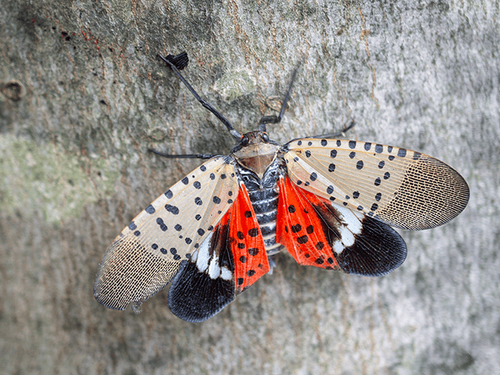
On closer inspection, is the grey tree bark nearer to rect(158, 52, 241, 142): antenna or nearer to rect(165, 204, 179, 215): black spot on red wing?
rect(158, 52, 241, 142): antenna

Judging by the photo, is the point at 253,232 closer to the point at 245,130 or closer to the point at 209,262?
the point at 209,262

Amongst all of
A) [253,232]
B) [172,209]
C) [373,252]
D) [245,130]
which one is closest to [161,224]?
[172,209]

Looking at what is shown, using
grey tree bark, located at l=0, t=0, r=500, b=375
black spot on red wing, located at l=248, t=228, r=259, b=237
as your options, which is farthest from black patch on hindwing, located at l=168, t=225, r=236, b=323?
grey tree bark, located at l=0, t=0, r=500, b=375

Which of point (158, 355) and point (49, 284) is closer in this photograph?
point (158, 355)

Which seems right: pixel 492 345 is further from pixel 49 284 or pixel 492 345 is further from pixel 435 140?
pixel 49 284

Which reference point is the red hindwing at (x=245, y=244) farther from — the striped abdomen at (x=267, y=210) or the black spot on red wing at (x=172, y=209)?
the black spot on red wing at (x=172, y=209)

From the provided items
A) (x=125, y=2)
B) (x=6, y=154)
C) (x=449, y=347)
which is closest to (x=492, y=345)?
(x=449, y=347)

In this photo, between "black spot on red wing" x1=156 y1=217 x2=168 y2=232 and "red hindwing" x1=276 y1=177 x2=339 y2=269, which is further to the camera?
"red hindwing" x1=276 y1=177 x2=339 y2=269
